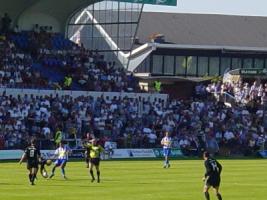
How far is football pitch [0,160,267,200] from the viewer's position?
107 feet

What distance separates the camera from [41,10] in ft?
241

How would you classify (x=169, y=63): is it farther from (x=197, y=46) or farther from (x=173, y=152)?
(x=173, y=152)

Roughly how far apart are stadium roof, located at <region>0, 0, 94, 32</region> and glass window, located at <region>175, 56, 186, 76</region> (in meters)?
18.7

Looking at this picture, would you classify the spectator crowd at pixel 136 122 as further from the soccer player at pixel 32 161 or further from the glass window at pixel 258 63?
the glass window at pixel 258 63

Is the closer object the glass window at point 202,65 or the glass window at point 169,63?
the glass window at point 169,63

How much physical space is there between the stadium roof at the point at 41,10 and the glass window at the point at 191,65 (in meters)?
19.5

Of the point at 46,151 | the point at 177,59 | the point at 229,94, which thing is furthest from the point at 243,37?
the point at 46,151

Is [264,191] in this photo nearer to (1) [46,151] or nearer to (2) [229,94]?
(1) [46,151]

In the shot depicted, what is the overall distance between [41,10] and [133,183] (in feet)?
123

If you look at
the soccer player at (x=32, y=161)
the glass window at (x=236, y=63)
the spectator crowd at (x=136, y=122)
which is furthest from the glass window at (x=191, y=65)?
the soccer player at (x=32, y=161)

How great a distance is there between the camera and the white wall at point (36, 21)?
237 feet

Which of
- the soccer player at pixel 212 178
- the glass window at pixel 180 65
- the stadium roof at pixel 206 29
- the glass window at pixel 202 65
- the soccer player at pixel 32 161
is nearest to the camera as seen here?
the soccer player at pixel 212 178

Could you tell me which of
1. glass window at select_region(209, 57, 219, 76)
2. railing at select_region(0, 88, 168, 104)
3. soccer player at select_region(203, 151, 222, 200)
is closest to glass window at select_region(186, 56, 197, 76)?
glass window at select_region(209, 57, 219, 76)

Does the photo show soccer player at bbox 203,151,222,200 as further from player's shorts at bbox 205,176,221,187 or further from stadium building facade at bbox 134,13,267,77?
stadium building facade at bbox 134,13,267,77
